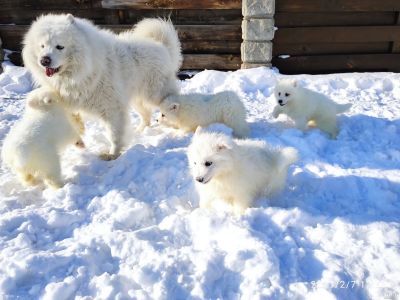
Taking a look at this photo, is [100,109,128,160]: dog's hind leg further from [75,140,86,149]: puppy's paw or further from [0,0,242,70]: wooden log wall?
[0,0,242,70]: wooden log wall

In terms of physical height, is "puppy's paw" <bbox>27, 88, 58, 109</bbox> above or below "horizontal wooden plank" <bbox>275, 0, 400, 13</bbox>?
below

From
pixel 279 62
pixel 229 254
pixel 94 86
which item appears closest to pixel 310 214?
pixel 229 254

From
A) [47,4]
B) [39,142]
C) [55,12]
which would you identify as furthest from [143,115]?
[47,4]

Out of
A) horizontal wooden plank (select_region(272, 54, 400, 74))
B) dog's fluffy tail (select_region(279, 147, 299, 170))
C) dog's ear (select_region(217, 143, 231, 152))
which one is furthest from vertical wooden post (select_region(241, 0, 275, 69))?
dog's ear (select_region(217, 143, 231, 152))

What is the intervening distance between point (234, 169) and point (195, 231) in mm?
675

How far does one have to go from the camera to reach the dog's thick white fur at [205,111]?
4.94 m

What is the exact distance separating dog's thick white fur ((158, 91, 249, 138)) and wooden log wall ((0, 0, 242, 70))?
2.97 m

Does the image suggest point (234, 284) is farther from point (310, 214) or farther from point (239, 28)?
point (239, 28)

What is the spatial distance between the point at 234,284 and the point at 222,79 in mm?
5073

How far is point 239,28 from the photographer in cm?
748

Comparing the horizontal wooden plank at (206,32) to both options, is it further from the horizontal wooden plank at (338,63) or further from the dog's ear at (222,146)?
the dog's ear at (222,146)

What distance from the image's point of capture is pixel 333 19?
7.40 m

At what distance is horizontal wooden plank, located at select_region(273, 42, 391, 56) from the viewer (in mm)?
7613

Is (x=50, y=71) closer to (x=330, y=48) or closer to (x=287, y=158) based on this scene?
(x=287, y=158)
